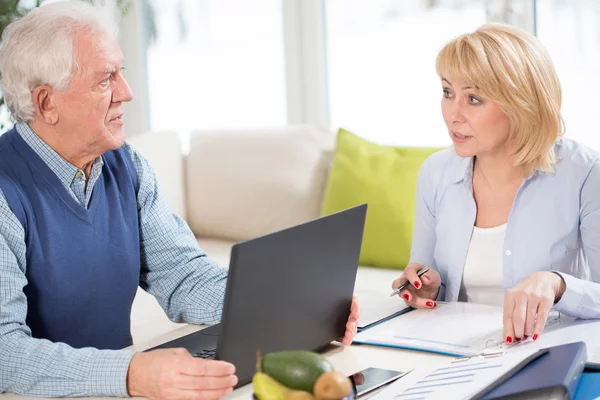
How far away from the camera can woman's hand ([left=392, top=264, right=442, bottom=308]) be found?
1699 mm

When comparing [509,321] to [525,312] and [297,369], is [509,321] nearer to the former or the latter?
[525,312]

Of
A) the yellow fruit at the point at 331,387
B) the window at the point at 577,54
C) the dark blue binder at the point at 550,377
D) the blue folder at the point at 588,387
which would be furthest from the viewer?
the window at the point at 577,54

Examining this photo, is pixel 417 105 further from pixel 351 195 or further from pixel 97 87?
pixel 97 87

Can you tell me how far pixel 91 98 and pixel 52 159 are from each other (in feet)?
0.47

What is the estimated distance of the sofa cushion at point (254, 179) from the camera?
327 centimetres

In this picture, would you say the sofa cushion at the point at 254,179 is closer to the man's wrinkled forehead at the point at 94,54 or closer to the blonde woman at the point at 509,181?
the blonde woman at the point at 509,181

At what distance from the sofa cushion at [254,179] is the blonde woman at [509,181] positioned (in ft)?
Result: 4.61

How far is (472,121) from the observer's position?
1817 millimetres

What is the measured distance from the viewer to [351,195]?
305 cm

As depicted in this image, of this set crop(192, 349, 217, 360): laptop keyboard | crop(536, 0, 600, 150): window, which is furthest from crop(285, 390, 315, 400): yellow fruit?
crop(536, 0, 600, 150): window

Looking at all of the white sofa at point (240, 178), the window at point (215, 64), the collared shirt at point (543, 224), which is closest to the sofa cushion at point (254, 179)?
the white sofa at point (240, 178)

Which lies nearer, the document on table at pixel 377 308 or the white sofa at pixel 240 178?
the document on table at pixel 377 308

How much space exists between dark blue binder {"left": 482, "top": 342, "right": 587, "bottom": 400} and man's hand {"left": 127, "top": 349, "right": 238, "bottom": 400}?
0.37 m

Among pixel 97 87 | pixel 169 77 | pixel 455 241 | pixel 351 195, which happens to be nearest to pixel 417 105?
pixel 351 195
